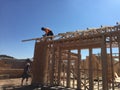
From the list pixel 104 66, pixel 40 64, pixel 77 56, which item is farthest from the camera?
pixel 40 64

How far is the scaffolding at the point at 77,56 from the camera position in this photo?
335 inches

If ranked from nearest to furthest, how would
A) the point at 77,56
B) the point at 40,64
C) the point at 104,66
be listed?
the point at 104,66 → the point at 77,56 → the point at 40,64

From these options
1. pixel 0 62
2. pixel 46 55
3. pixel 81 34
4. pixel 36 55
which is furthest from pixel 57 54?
pixel 0 62

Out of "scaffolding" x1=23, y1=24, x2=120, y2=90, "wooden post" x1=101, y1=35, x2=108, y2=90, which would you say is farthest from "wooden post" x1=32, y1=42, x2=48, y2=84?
"wooden post" x1=101, y1=35, x2=108, y2=90

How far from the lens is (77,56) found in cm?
1107

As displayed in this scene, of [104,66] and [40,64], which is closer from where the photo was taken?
[104,66]

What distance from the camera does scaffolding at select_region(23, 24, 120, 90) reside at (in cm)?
851

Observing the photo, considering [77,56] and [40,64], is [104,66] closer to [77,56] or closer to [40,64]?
[77,56]

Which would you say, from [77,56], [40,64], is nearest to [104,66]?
[77,56]

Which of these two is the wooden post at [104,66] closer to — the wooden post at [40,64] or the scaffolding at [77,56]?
the scaffolding at [77,56]

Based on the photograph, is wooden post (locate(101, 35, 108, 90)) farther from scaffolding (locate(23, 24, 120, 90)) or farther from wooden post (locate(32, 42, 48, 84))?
wooden post (locate(32, 42, 48, 84))

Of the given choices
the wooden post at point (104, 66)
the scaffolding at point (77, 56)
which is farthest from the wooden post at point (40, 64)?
the wooden post at point (104, 66)

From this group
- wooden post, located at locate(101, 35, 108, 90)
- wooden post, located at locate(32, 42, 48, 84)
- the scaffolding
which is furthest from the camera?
wooden post, located at locate(32, 42, 48, 84)

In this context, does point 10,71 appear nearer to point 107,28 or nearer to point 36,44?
point 36,44
